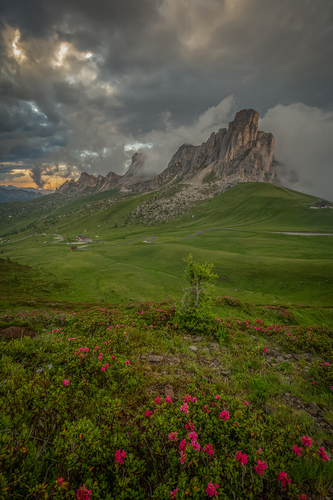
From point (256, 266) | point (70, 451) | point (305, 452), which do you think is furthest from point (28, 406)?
point (256, 266)

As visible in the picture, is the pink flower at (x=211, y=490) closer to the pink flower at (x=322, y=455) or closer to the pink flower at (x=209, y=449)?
the pink flower at (x=209, y=449)

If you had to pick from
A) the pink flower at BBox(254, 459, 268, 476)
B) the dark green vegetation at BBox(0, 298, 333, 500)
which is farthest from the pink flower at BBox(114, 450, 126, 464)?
the pink flower at BBox(254, 459, 268, 476)

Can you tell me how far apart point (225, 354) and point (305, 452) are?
5.72 metres

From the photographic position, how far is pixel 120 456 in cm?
411

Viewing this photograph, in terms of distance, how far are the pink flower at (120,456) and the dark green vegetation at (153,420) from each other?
0.03 metres

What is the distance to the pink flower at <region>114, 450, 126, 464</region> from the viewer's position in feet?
13.3

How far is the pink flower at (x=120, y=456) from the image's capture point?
404 centimetres

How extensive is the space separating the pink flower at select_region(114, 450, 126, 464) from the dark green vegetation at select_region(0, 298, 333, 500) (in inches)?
1.3

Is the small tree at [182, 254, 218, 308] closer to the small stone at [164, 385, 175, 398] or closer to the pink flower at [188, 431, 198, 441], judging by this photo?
the small stone at [164, 385, 175, 398]

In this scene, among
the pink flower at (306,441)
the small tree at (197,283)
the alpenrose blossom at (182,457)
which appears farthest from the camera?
the small tree at (197,283)

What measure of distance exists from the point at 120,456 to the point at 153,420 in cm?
144

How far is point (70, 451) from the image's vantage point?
423 cm

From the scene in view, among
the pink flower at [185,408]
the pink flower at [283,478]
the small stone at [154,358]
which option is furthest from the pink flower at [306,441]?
the small stone at [154,358]

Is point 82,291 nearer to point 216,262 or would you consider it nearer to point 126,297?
point 126,297
